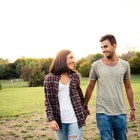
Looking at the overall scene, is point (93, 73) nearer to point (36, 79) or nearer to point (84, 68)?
point (36, 79)

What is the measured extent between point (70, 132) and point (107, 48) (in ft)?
4.64

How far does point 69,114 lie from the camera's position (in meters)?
4.87

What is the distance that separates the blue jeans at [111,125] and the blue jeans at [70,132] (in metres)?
0.49

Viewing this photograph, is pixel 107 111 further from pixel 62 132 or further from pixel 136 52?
pixel 136 52

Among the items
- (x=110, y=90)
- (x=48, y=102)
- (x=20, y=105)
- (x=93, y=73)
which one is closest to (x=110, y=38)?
(x=93, y=73)

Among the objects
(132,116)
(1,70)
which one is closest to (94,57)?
(1,70)

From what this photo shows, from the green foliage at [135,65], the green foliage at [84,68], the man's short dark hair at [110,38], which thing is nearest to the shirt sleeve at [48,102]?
the man's short dark hair at [110,38]

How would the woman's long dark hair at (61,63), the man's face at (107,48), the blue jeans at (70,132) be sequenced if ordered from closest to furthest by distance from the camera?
the blue jeans at (70,132) → the woman's long dark hair at (61,63) → the man's face at (107,48)

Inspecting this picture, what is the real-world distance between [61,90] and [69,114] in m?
0.35

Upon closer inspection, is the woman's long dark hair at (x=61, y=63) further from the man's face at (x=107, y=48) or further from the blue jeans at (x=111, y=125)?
the blue jeans at (x=111, y=125)

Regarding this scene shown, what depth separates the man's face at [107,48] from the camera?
5.38m

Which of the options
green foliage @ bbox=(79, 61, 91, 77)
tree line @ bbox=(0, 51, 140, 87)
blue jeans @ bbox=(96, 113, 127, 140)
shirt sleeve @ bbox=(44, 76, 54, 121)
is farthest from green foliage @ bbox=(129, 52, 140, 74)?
shirt sleeve @ bbox=(44, 76, 54, 121)

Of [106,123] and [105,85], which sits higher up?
[105,85]

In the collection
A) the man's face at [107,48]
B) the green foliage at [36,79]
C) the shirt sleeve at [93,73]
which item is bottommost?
the green foliage at [36,79]
